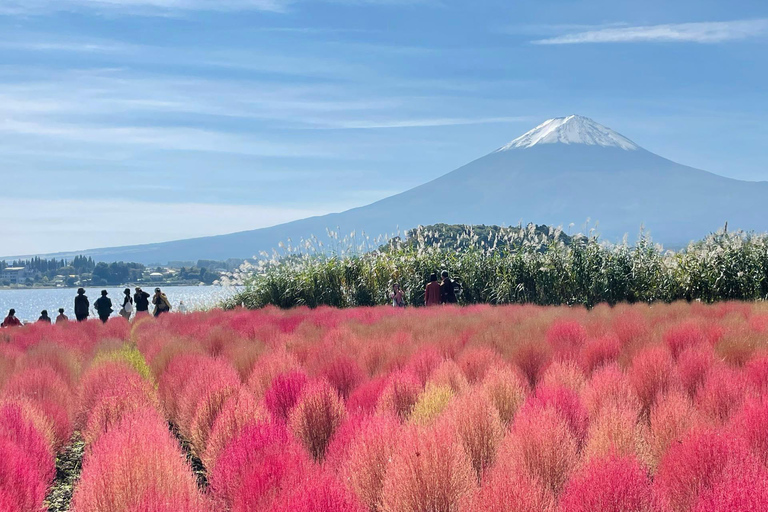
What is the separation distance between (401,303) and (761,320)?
9497 millimetres

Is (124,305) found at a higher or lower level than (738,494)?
lower

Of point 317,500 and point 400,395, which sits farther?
point 400,395

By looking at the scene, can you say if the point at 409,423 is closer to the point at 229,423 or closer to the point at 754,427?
the point at 229,423

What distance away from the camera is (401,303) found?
17.5 metres

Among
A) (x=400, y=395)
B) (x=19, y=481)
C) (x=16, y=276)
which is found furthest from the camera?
(x=16, y=276)

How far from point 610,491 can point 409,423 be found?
188cm

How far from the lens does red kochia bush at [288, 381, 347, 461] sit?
5613 millimetres

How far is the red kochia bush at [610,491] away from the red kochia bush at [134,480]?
1.96 metres

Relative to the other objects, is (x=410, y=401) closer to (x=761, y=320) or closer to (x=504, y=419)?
(x=504, y=419)

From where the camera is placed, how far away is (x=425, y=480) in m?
3.88

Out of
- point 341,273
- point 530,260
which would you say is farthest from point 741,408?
point 341,273

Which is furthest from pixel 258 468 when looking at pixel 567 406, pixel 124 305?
pixel 124 305

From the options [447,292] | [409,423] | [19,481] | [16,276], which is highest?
[447,292]

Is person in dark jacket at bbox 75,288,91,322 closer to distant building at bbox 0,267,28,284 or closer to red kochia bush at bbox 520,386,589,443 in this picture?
red kochia bush at bbox 520,386,589,443
